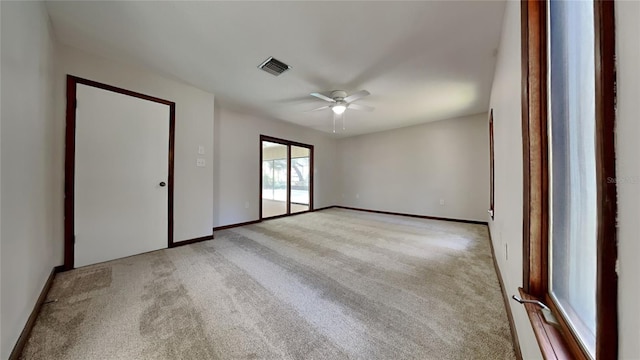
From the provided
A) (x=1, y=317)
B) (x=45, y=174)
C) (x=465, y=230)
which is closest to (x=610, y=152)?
(x=1, y=317)

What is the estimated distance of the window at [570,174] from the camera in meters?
0.45

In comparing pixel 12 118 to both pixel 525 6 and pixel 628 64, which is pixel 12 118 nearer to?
pixel 628 64

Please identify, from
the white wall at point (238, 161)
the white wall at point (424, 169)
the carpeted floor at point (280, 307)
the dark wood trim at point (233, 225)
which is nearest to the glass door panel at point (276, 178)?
the white wall at point (238, 161)

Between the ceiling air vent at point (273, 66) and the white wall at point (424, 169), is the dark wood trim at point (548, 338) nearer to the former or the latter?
the ceiling air vent at point (273, 66)

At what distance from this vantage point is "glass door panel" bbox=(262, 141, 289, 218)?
5344 millimetres

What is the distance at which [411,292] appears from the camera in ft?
5.98

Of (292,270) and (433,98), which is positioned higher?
(433,98)

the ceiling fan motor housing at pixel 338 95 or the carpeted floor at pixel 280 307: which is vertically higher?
the ceiling fan motor housing at pixel 338 95

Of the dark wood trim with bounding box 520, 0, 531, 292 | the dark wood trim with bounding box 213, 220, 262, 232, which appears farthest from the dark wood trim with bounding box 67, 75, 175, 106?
the dark wood trim with bounding box 520, 0, 531, 292

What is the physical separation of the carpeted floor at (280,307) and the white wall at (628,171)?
3.52 ft

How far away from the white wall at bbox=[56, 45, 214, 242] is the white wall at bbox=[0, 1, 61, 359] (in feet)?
0.89

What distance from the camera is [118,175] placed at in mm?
2518

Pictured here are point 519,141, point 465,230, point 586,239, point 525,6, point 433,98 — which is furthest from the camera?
point 465,230

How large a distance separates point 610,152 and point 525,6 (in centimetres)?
103
